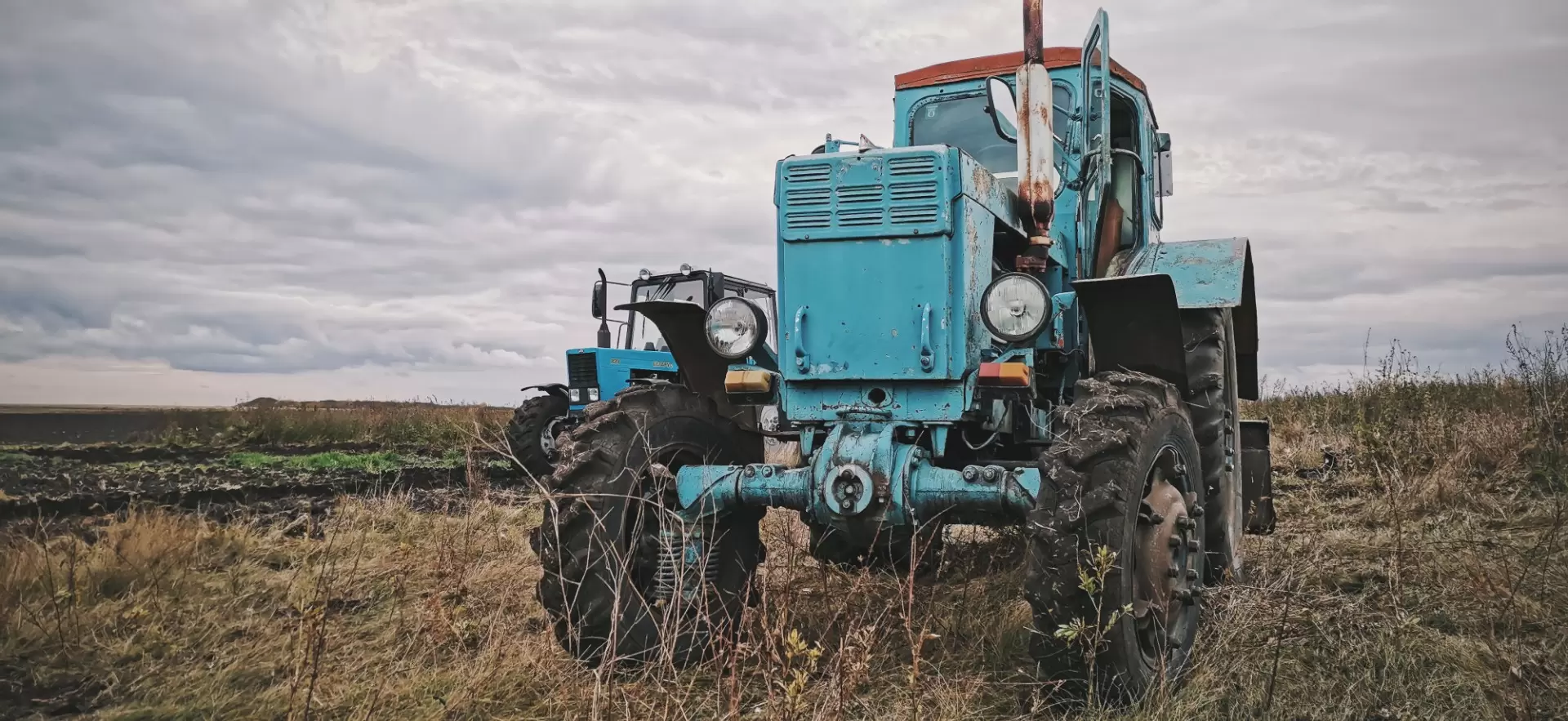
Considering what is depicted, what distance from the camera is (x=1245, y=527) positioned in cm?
565

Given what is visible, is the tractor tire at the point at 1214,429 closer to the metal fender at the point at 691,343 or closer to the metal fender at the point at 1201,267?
the metal fender at the point at 1201,267

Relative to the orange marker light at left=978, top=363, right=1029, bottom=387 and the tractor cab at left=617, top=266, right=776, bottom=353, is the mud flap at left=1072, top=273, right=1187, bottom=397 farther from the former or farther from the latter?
the tractor cab at left=617, top=266, right=776, bottom=353

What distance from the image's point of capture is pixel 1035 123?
4281 millimetres

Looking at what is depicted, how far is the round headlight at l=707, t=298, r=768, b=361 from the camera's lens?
419 cm

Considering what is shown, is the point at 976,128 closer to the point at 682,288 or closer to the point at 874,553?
the point at 874,553

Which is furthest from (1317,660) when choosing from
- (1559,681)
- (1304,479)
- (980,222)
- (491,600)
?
(1304,479)

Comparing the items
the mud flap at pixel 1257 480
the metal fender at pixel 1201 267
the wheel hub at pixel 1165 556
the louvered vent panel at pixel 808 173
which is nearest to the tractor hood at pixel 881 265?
the louvered vent panel at pixel 808 173

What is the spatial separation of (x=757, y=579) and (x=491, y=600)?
140cm

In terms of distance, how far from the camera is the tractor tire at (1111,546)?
10.6ft

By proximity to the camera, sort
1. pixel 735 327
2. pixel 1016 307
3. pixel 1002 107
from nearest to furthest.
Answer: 1. pixel 1016 307
2. pixel 735 327
3. pixel 1002 107

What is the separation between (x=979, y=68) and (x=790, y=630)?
11.4 ft

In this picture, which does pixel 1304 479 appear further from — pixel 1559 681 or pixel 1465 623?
pixel 1559 681

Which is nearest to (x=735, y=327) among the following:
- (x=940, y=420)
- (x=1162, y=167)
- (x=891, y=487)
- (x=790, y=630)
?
(x=940, y=420)

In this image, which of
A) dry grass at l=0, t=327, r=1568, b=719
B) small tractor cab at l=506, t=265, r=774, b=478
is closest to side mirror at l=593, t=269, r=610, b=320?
small tractor cab at l=506, t=265, r=774, b=478
